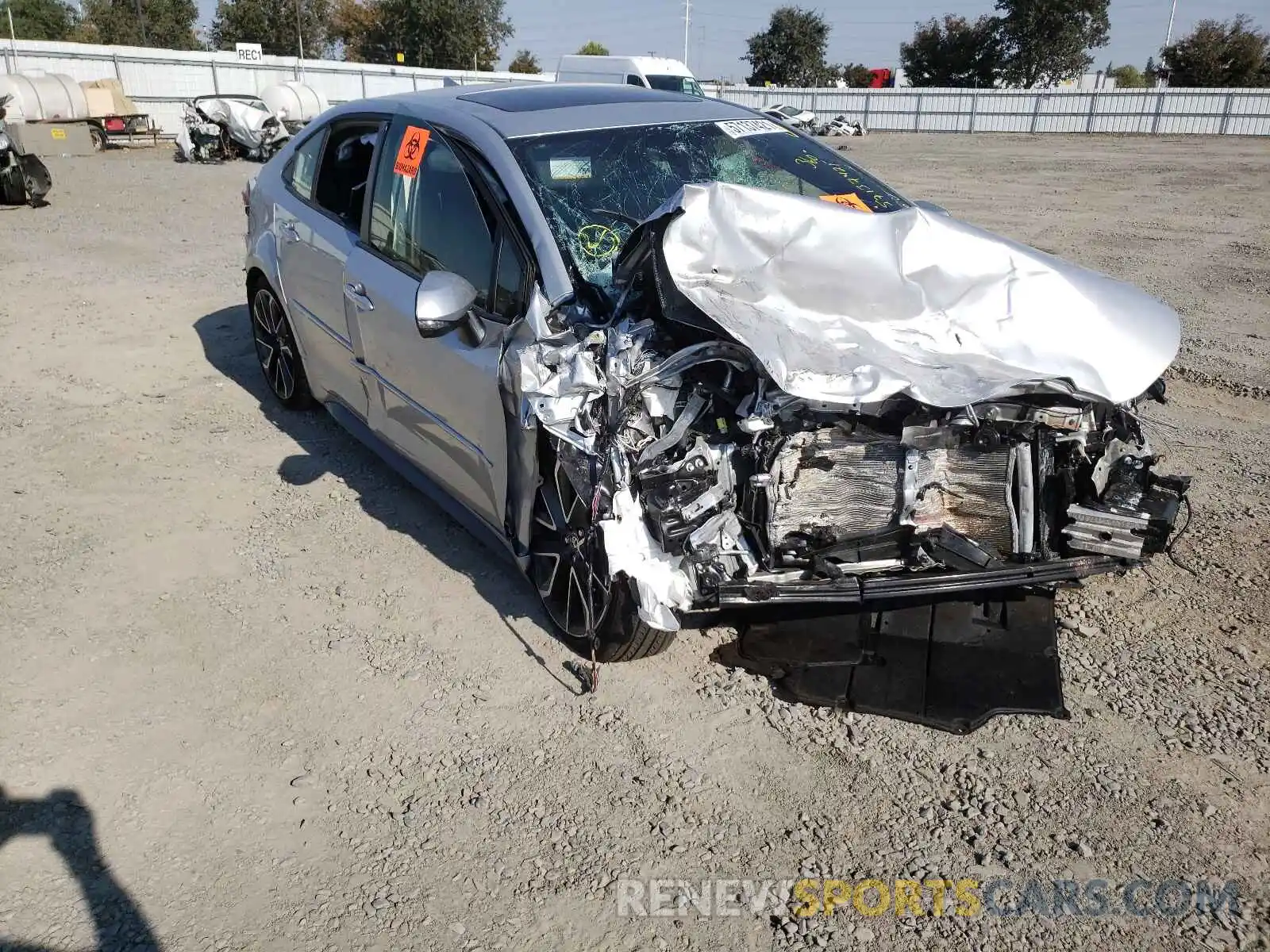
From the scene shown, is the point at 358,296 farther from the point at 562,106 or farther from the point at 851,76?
the point at 851,76

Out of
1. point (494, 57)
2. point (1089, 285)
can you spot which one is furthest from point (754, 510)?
point (494, 57)

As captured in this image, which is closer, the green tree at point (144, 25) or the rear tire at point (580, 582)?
→ the rear tire at point (580, 582)

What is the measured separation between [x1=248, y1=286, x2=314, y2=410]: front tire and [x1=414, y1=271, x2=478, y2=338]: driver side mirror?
2.34m

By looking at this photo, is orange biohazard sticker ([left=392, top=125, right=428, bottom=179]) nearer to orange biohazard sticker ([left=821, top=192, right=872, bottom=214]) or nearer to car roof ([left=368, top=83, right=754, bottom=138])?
car roof ([left=368, top=83, right=754, bottom=138])

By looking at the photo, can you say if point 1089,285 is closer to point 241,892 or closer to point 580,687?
point 580,687

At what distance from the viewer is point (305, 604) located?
13.1 ft

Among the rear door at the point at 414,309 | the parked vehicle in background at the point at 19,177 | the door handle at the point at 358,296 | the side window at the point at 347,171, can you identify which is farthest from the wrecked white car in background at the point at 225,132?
the rear door at the point at 414,309

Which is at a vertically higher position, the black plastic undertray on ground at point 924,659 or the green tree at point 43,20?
the green tree at point 43,20

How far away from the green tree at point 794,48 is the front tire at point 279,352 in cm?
5730

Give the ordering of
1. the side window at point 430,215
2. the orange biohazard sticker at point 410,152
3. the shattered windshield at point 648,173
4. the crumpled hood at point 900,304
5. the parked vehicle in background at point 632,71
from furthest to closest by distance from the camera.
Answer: the parked vehicle in background at point 632,71 < the orange biohazard sticker at point 410,152 < the side window at point 430,215 < the shattered windshield at point 648,173 < the crumpled hood at point 900,304

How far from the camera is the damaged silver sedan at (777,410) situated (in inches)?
118

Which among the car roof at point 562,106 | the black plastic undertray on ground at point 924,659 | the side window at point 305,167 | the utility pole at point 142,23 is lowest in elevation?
the black plastic undertray on ground at point 924,659

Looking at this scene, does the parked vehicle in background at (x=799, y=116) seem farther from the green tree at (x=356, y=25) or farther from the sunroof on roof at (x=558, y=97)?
the green tree at (x=356, y=25)

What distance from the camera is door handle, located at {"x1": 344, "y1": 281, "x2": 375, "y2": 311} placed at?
164 inches
